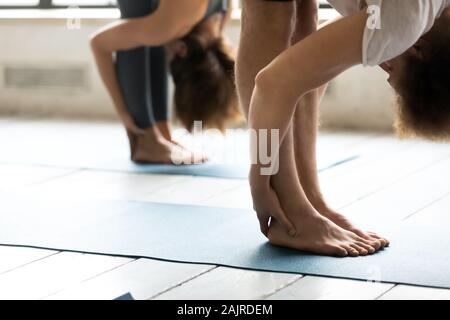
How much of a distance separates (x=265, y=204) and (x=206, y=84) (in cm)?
100

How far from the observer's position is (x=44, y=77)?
4.18 meters

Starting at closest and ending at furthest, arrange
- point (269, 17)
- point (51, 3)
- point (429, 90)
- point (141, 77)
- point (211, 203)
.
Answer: point (429, 90)
point (269, 17)
point (211, 203)
point (141, 77)
point (51, 3)

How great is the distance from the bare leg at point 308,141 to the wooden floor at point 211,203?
0.62 ft

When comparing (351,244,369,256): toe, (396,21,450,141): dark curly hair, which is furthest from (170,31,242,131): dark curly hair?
(396,21,450,141): dark curly hair

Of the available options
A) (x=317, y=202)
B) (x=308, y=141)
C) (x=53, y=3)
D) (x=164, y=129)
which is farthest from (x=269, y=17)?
(x=53, y=3)

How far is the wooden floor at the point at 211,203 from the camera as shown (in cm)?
159

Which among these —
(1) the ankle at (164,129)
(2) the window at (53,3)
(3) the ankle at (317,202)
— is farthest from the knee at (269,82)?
(2) the window at (53,3)

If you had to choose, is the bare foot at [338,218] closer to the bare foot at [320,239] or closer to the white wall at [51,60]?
the bare foot at [320,239]

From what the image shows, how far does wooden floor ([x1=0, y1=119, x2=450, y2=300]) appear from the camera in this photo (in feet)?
5.22

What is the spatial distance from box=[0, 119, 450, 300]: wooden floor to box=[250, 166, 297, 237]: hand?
0.16 metres

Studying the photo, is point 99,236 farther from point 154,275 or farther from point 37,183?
point 37,183

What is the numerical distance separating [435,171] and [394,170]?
4.6 inches

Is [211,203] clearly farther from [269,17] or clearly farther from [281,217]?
[269,17]

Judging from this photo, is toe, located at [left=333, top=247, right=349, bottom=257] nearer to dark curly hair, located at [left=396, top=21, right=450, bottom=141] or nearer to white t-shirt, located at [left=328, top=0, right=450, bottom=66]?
dark curly hair, located at [left=396, top=21, right=450, bottom=141]
